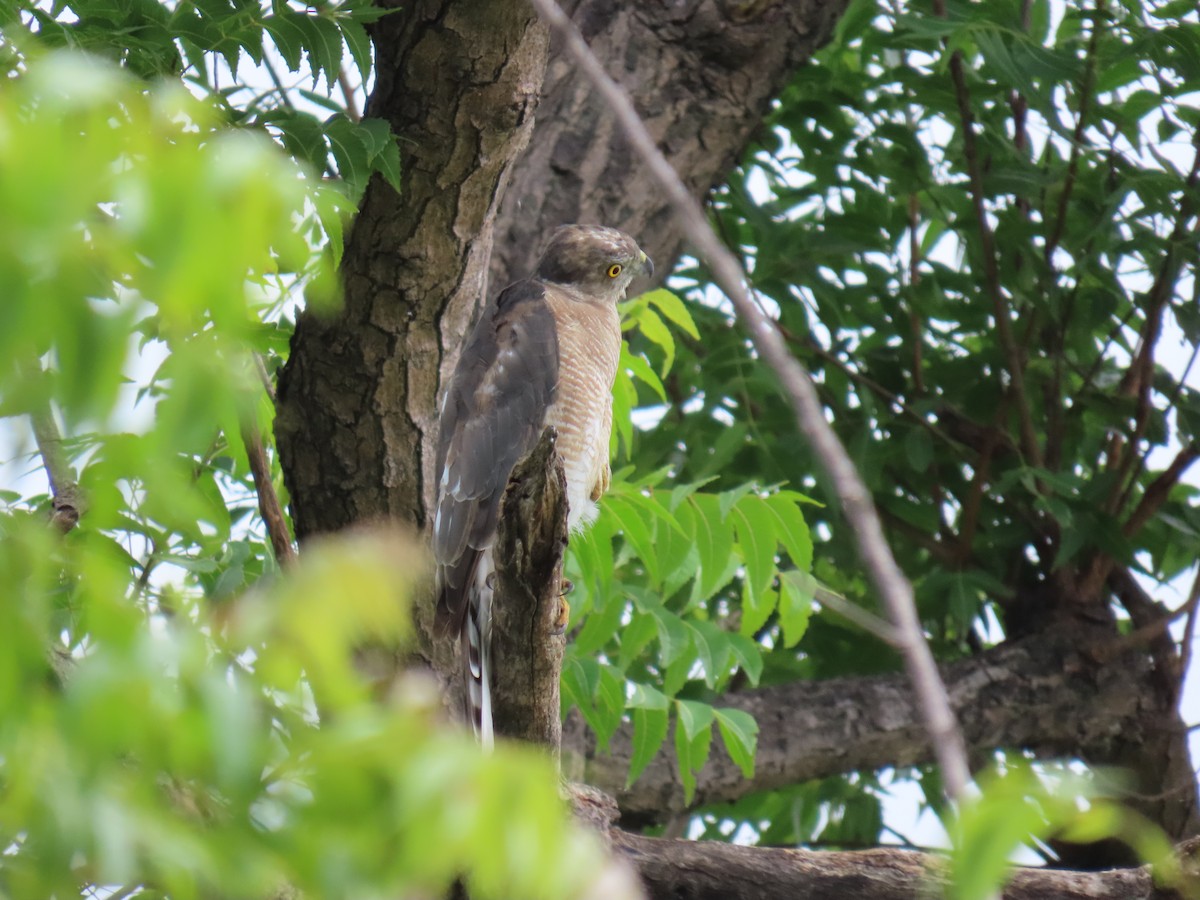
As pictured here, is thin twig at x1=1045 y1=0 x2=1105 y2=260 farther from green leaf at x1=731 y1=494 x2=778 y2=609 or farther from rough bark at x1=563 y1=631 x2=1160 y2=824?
green leaf at x1=731 y1=494 x2=778 y2=609

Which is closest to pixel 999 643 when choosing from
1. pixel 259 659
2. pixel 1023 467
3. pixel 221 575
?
pixel 1023 467

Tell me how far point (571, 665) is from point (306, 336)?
124 cm

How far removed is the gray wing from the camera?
417 centimetres

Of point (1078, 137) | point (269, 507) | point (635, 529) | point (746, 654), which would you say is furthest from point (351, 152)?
point (1078, 137)

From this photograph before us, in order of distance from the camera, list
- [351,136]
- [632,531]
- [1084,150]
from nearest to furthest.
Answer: [351,136]
[632,531]
[1084,150]

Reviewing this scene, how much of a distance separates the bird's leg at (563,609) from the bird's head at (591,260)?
134 centimetres

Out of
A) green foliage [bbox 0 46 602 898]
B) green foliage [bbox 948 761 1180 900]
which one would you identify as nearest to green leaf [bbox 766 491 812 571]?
green foliage [bbox 948 761 1180 900]

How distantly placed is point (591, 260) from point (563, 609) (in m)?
1.71

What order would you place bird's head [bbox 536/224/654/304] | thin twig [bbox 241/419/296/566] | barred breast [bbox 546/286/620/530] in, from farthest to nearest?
bird's head [bbox 536/224/654/304]
barred breast [bbox 546/286/620/530]
thin twig [bbox 241/419/296/566]

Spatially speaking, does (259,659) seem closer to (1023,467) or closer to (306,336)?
(306,336)

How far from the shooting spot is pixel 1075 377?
657 centimetres

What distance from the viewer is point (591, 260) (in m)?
5.09

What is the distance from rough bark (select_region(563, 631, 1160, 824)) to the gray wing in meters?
1.43

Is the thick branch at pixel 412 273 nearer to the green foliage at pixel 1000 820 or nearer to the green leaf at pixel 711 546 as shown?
the green leaf at pixel 711 546
